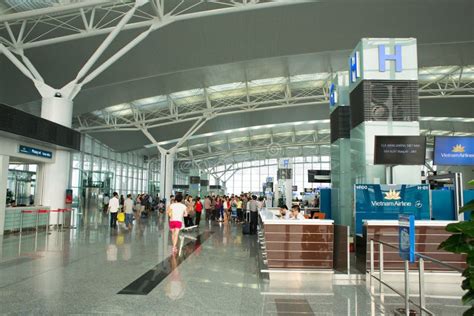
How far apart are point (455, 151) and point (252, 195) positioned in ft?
30.4

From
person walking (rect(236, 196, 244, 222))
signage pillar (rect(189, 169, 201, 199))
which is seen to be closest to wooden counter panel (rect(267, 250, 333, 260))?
person walking (rect(236, 196, 244, 222))

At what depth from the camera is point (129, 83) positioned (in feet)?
86.0

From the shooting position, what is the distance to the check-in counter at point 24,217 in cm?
1586

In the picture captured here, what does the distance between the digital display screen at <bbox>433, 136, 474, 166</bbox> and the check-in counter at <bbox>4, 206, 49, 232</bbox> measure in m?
13.9

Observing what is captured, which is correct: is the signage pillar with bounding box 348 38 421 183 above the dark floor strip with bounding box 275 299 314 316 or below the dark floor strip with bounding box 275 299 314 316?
above

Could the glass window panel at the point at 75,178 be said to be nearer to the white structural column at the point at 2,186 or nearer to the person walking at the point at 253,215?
the white structural column at the point at 2,186

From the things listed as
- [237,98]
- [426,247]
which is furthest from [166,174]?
[426,247]

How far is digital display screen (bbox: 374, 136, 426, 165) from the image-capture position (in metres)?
10.2

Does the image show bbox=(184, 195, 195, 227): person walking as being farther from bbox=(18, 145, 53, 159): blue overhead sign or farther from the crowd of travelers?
bbox=(18, 145, 53, 159): blue overhead sign

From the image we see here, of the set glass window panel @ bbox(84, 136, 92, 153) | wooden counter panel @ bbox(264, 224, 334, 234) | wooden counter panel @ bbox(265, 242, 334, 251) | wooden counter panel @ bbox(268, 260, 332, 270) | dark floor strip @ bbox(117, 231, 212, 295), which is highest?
glass window panel @ bbox(84, 136, 92, 153)

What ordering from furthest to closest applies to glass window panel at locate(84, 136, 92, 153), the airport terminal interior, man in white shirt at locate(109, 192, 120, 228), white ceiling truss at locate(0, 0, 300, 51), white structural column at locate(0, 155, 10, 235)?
glass window panel at locate(84, 136, 92, 153) → man in white shirt at locate(109, 192, 120, 228) → white structural column at locate(0, 155, 10, 235) → white ceiling truss at locate(0, 0, 300, 51) → the airport terminal interior

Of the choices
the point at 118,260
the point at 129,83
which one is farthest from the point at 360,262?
the point at 129,83

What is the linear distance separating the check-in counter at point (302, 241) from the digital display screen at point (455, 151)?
175 inches

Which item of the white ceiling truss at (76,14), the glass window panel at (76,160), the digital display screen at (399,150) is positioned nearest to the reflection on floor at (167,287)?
the digital display screen at (399,150)
